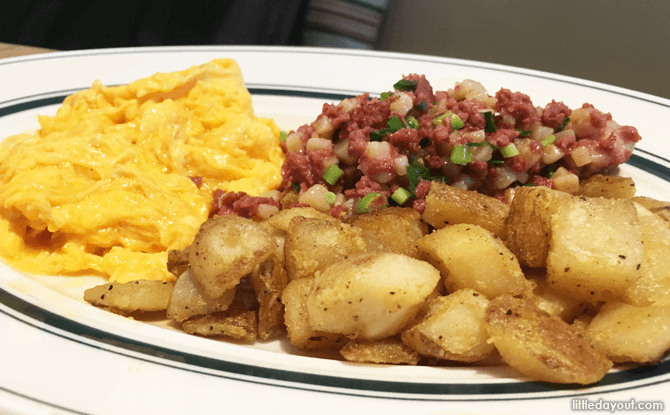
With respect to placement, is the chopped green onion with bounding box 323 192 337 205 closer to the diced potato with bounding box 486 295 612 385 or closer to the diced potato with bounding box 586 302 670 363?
the diced potato with bounding box 486 295 612 385

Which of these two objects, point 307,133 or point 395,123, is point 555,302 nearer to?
point 395,123

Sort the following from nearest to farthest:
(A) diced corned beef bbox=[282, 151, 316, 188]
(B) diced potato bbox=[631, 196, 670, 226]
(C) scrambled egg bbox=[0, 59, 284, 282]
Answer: (B) diced potato bbox=[631, 196, 670, 226] < (C) scrambled egg bbox=[0, 59, 284, 282] < (A) diced corned beef bbox=[282, 151, 316, 188]

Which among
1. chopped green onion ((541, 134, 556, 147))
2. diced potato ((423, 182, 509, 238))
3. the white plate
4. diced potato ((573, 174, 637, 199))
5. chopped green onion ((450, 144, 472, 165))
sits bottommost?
the white plate

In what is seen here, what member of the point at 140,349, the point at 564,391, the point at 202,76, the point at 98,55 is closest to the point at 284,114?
the point at 202,76

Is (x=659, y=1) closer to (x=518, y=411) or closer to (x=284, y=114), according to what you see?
(x=284, y=114)

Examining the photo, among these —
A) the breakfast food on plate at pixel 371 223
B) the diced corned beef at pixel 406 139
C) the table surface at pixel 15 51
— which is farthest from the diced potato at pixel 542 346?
the table surface at pixel 15 51

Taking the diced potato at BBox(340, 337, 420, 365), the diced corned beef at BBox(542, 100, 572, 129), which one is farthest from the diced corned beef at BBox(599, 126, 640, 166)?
the diced potato at BBox(340, 337, 420, 365)
